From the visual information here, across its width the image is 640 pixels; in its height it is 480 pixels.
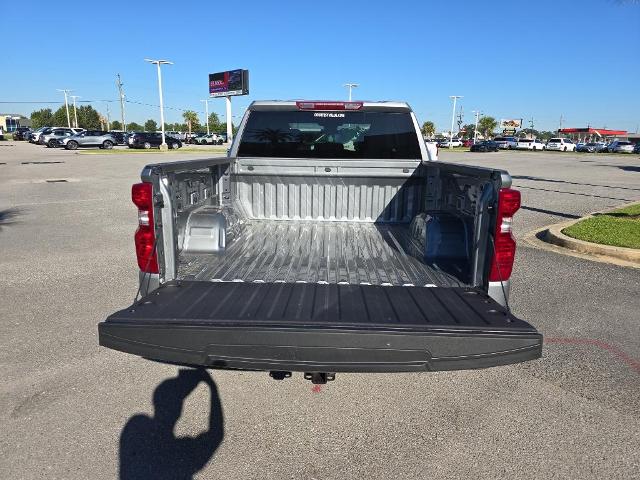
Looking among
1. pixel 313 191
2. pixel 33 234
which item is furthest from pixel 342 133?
pixel 33 234

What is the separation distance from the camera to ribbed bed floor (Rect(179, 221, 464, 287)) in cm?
334

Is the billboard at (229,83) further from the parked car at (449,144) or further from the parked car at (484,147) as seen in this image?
the parked car at (449,144)

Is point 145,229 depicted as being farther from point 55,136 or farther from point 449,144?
point 449,144

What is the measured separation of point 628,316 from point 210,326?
4705 millimetres

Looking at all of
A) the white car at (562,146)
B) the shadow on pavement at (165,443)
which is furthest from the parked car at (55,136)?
the white car at (562,146)

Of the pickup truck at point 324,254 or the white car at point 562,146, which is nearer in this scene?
the pickup truck at point 324,254

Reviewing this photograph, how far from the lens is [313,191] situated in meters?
5.23

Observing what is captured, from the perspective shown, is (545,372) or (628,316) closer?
(545,372)

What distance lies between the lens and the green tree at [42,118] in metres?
119

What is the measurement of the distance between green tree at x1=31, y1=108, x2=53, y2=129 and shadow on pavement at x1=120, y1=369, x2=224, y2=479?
13412cm

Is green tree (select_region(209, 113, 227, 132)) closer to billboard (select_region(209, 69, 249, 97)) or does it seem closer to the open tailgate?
billboard (select_region(209, 69, 249, 97))

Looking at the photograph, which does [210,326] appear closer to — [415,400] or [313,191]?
[415,400]

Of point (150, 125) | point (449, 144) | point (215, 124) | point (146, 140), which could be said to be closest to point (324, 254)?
point (146, 140)

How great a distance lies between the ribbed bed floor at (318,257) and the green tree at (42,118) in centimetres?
13294
